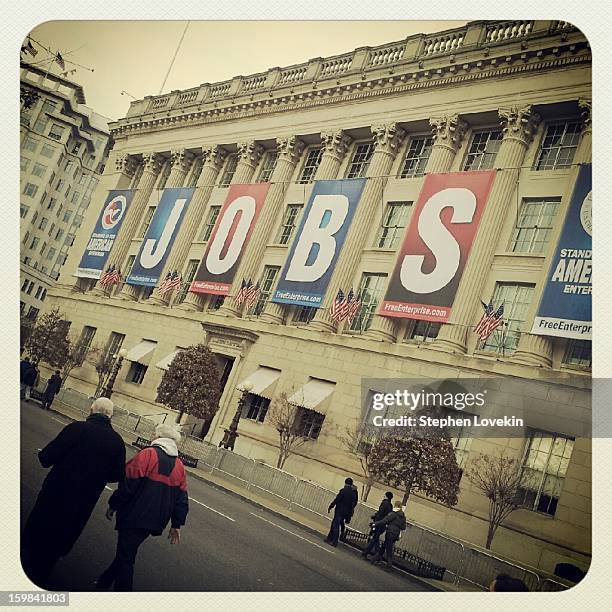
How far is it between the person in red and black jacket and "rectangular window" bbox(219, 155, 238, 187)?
4.78 meters

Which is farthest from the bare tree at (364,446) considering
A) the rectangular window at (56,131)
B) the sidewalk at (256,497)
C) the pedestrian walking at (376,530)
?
the rectangular window at (56,131)

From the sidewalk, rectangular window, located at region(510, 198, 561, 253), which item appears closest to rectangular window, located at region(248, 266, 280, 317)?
the sidewalk

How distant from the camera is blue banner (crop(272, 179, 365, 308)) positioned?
8344mm

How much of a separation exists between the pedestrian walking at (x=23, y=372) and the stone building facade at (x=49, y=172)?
536mm

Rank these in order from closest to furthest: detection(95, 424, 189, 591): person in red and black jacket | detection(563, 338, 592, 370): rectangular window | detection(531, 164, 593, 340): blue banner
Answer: detection(95, 424, 189, 591): person in red and black jacket
detection(563, 338, 592, 370): rectangular window
detection(531, 164, 593, 340): blue banner

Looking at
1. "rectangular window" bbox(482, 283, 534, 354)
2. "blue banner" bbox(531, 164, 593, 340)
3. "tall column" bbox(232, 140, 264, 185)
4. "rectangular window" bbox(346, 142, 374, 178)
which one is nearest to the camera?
"blue banner" bbox(531, 164, 593, 340)

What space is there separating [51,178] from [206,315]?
255cm

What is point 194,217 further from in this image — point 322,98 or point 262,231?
point 322,98

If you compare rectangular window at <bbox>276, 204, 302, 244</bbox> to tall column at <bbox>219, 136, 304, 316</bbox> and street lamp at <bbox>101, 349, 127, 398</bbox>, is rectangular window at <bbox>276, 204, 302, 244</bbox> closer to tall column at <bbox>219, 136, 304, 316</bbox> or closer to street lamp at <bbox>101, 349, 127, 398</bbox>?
tall column at <bbox>219, 136, 304, 316</bbox>

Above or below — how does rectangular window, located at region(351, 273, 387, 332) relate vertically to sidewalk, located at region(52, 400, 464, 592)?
above

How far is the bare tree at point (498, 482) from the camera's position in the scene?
20.5 feet

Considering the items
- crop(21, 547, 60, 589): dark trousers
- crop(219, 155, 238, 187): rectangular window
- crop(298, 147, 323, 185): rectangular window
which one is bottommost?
crop(21, 547, 60, 589): dark trousers

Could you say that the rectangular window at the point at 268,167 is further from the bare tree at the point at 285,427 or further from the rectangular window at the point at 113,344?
the bare tree at the point at 285,427
